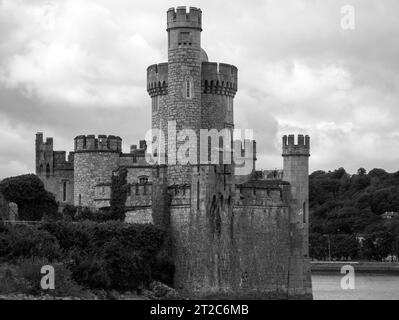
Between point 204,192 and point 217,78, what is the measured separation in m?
8.65

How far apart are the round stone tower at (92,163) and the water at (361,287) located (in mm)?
16957

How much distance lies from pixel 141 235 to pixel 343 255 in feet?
255

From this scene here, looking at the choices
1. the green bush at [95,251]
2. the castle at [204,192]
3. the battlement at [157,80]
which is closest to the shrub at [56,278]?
the green bush at [95,251]

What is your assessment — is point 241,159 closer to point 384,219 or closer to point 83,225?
point 83,225

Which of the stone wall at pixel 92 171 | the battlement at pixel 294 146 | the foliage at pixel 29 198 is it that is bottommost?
the foliage at pixel 29 198

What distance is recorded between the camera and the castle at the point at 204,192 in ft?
200

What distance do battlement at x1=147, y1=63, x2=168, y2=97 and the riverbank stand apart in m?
69.0

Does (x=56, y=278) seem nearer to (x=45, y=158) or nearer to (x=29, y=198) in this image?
(x=29, y=198)

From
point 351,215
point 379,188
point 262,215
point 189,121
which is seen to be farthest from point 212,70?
point 379,188

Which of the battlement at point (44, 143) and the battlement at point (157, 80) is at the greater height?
the battlement at point (157, 80)

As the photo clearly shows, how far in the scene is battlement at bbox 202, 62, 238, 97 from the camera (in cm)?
6631

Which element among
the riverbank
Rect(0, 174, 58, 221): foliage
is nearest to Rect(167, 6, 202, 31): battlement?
Rect(0, 174, 58, 221): foliage

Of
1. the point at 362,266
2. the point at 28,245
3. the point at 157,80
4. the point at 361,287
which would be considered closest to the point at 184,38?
the point at 157,80

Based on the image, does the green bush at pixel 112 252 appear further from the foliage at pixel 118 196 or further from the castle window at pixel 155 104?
the castle window at pixel 155 104
